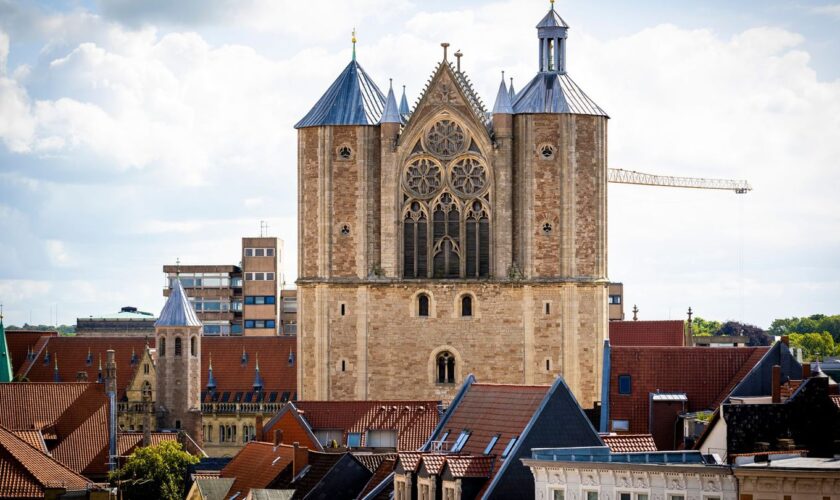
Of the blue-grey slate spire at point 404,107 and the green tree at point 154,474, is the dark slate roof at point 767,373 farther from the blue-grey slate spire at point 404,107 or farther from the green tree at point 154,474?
the green tree at point 154,474

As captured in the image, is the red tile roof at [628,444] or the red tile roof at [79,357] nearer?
the red tile roof at [628,444]

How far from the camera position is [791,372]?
9394 cm

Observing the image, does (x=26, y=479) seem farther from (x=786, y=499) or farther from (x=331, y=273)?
(x=786, y=499)

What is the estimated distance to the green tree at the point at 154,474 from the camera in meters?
128

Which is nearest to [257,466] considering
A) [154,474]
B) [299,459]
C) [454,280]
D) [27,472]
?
[299,459]

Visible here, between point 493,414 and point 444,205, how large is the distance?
4774cm

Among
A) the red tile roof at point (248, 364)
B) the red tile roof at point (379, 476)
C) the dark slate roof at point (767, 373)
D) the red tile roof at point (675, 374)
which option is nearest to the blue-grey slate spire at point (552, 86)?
the red tile roof at point (675, 374)

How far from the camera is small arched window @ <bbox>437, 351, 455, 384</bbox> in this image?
127 m

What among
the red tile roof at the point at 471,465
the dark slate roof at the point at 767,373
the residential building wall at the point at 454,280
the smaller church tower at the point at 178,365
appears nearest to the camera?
the red tile roof at the point at 471,465

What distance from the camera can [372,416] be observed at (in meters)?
119

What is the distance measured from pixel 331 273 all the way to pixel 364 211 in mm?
3561

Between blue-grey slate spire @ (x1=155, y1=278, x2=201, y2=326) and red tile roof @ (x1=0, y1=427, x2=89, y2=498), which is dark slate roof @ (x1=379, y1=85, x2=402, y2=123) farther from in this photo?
blue-grey slate spire @ (x1=155, y1=278, x2=201, y2=326)

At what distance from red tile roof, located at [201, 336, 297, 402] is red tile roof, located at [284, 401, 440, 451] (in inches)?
2334

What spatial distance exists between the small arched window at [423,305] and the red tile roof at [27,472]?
2453 centimetres
